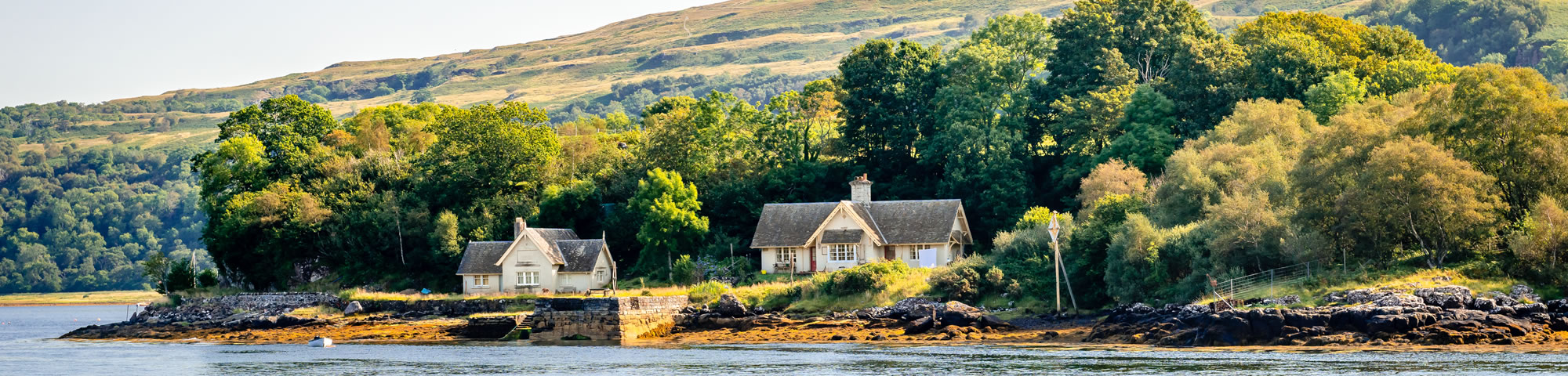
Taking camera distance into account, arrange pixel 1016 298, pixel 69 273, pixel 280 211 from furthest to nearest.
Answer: pixel 69 273
pixel 280 211
pixel 1016 298

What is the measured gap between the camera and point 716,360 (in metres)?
44.2

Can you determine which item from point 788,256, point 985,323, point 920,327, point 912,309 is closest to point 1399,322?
point 985,323

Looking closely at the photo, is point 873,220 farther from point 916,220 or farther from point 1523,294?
point 1523,294

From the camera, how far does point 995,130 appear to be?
221ft

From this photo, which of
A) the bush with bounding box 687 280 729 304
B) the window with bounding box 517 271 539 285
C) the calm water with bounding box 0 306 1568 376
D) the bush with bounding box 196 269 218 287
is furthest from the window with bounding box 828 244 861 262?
the bush with bounding box 196 269 218 287

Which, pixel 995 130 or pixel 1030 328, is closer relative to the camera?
Result: pixel 1030 328

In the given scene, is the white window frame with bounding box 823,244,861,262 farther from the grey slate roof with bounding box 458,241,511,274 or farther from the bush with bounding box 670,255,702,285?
the grey slate roof with bounding box 458,241,511,274

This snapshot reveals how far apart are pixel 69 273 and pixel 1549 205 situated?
485 ft

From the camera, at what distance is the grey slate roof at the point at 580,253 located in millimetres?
63888

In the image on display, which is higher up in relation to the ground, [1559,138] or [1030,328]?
[1559,138]

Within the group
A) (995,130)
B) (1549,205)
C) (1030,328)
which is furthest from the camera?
(995,130)

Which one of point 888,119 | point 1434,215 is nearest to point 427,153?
point 888,119

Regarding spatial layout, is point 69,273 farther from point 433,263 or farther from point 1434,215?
point 1434,215

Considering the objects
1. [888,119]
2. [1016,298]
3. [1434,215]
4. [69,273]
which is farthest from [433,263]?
[69,273]
